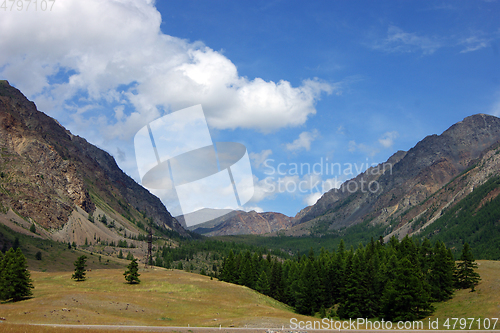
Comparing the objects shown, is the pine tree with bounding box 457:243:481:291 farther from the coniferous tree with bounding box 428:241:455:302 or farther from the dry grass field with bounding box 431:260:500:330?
the coniferous tree with bounding box 428:241:455:302

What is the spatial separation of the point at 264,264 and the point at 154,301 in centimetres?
5091

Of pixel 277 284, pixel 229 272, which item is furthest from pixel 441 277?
pixel 229 272

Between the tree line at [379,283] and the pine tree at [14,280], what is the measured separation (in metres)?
54.0

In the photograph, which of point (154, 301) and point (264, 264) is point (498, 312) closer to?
point (154, 301)

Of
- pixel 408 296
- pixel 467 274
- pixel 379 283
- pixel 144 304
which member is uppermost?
pixel 467 274

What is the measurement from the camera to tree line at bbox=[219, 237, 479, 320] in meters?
62.1

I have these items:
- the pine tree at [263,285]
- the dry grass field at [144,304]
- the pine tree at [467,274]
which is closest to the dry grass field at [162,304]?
the dry grass field at [144,304]

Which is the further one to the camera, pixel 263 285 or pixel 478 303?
pixel 263 285

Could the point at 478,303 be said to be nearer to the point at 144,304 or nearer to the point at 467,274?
the point at 467,274

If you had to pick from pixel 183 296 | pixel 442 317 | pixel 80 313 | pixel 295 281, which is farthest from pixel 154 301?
pixel 442 317

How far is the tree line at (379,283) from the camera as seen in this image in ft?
204

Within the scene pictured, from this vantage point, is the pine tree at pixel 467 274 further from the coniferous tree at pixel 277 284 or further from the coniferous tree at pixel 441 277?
the coniferous tree at pixel 277 284

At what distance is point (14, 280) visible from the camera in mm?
62188

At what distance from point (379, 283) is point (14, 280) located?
216 ft
